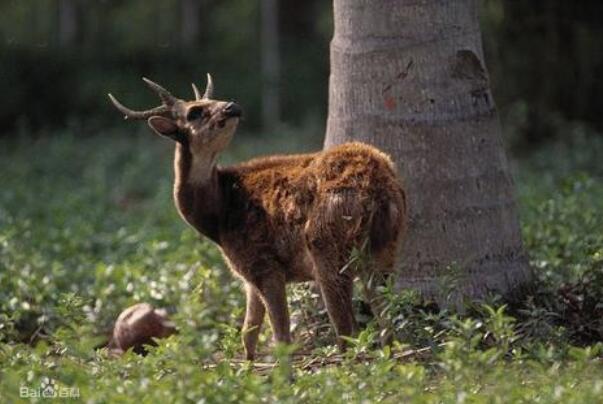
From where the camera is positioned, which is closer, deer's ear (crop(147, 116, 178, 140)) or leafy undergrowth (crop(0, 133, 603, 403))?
leafy undergrowth (crop(0, 133, 603, 403))

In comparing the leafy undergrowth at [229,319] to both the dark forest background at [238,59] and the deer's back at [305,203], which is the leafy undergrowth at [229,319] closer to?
the deer's back at [305,203]

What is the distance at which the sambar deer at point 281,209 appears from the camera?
306 inches

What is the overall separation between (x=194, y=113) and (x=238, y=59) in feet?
51.9

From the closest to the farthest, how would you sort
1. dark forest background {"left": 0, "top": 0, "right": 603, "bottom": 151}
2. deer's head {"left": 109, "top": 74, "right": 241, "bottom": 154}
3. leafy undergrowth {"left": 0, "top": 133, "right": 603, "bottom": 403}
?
leafy undergrowth {"left": 0, "top": 133, "right": 603, "bottom": 403}, deer's head {"left": 109, "top": 74, "right": 241, "bottom": 154}, dark forest background {"left": 0, "top": 0, "right": 603, "bottom": 151}

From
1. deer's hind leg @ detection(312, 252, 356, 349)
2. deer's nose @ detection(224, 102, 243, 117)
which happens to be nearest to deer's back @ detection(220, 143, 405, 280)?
deer's hind leg @ detection(312, 252, 356, 349)

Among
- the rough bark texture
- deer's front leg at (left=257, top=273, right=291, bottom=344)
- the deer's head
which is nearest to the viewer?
deer's front leg at (left=257, top=273, right=291, bottom=344)

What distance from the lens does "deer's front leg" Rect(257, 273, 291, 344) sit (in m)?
8.06

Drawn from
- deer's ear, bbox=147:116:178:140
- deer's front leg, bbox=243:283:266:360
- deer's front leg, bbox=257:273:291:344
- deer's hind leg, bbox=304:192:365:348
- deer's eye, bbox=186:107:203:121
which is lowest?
deer's front leg, bbox=243:283:266:360

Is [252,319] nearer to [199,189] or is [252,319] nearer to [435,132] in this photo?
[199,189]

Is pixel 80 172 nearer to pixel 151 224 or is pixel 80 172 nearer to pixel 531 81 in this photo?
pixel 151 224

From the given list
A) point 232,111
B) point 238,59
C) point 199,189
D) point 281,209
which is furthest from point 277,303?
point 238,59

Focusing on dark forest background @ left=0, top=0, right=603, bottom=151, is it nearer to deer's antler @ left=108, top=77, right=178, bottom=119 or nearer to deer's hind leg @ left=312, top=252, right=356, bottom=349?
deer's antler @ left=108, top=77, right=178, bottom=119

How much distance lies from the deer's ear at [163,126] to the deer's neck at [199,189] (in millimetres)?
123

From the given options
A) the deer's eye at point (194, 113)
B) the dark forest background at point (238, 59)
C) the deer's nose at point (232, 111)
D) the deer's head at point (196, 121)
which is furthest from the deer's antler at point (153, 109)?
the dark forest background at point (238, 59)
